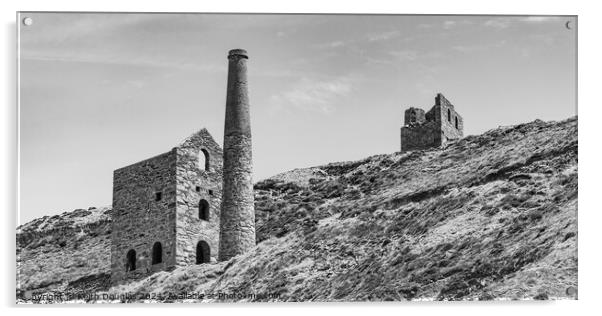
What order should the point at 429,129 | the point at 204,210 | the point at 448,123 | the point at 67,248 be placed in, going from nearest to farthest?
the point at 204,210, the point at 67,248, the point at 429,129, the point at 448,123

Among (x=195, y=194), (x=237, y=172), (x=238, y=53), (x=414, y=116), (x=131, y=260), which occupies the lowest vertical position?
(x=131, y=260)

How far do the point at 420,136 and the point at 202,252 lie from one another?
8336 mm

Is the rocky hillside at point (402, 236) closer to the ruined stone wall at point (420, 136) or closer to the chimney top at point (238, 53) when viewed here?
the ruined stone wall at point (420, 136)

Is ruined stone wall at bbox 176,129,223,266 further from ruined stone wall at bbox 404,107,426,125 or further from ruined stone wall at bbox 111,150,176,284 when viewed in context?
ruined stone wall at bbox 404,107,426,125

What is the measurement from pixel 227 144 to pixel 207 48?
6406mm

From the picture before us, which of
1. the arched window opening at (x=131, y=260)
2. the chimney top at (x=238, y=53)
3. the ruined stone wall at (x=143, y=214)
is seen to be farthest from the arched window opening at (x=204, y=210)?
the chimney top at (x=238, y=53)

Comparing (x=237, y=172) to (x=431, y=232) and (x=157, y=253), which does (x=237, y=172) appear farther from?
(x=431, y=232)

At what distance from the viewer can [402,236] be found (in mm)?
22641

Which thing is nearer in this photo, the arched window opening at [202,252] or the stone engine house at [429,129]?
the arched window opening at [202,252]

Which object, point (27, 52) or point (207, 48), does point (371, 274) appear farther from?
point (27, 52)

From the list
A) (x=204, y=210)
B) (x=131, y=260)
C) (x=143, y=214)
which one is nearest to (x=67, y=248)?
(x=131, y=260)

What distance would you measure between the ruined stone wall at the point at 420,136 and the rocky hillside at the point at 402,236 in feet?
5.31

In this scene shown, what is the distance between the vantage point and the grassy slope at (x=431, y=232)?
19188mm

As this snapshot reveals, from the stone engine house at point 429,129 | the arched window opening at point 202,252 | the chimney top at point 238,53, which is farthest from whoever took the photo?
the stone engine house at point 429,129
